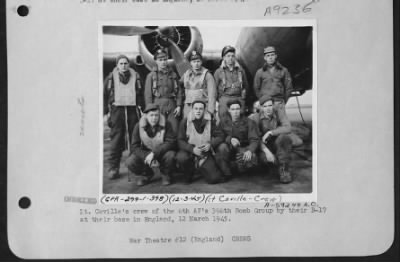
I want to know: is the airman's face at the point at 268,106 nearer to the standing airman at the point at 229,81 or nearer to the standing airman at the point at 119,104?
the standing airman at the point at 229,81

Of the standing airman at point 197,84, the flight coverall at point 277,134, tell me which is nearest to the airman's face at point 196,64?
the standing airman at point 197,84

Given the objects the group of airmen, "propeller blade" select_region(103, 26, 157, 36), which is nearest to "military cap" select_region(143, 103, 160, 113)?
the group of airmen

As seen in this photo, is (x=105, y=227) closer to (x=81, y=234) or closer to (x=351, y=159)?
(x=81, y=234)

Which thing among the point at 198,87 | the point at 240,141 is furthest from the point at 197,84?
the point at 240,141

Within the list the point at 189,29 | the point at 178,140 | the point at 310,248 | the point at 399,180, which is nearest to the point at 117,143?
the point at 178,140

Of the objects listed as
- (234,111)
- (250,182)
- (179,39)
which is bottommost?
(250,182)

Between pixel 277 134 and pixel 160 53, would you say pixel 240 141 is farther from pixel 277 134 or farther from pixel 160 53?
pixel 160 53
